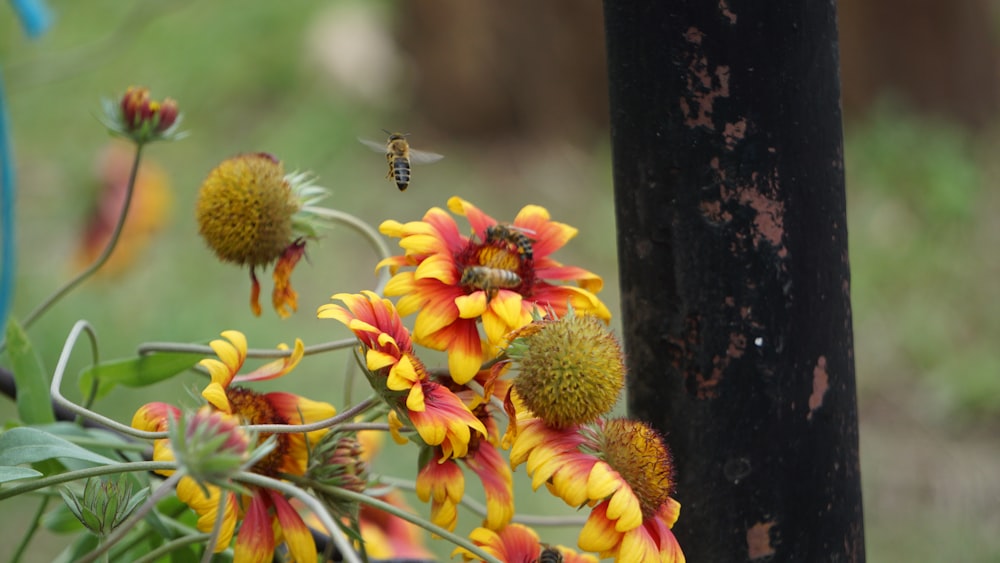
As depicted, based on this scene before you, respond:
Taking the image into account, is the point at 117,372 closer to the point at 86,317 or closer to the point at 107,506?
the point at 107,506

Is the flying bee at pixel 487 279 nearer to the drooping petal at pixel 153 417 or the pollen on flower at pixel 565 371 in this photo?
the pollen on flower at pixel 565 371

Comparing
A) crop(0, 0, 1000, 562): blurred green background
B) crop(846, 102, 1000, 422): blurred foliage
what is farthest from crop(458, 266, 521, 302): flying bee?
crop(846, 102, 1000, 422): blurred foliage

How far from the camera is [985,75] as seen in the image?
3402 mm

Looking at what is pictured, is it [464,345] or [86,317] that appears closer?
[464,345]

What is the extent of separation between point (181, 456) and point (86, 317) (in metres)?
2.08

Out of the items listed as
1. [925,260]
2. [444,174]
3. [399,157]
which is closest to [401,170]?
[399,157]

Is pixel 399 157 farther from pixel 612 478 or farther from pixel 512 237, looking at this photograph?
pixel 612 478

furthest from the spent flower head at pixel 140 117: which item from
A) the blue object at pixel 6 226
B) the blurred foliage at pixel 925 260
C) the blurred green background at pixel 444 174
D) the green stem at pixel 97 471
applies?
the blurred foliage at pixel 925 260

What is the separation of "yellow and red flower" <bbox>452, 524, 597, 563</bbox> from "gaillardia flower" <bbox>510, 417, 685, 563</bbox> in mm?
53

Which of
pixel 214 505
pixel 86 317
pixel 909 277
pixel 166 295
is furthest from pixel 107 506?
pixel 909 277

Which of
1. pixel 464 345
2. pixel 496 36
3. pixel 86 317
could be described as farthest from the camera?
pixel 496 36

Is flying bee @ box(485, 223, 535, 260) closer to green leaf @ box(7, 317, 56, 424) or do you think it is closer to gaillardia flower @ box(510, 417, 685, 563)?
gaillardia flower @ box(510, 417, 685, 563)

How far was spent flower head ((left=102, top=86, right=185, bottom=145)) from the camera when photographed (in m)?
0.71

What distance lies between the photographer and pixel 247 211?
25.1 inches
